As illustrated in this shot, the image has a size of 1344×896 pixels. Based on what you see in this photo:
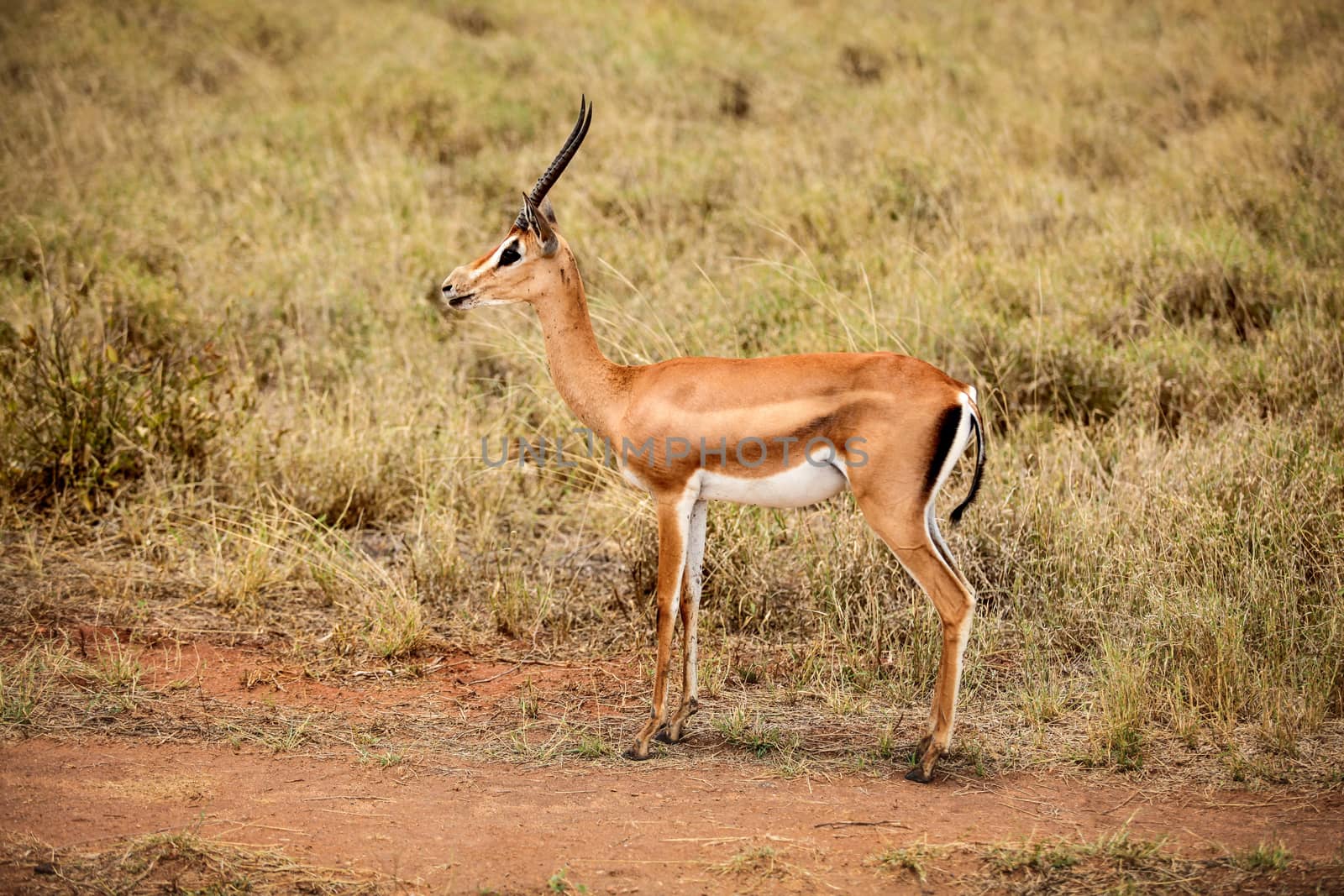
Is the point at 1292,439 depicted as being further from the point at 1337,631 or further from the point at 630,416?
the point at 630,416

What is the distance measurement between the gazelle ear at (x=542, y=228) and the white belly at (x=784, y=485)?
3.16ft

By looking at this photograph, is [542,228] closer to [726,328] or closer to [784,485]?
[784,485]

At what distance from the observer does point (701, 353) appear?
7.25 m

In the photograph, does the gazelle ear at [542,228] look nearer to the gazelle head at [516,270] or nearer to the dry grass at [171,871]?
the gazelle head at [516,270]

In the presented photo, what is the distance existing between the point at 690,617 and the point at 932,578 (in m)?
0.89

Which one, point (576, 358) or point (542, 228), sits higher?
point (542, 228)

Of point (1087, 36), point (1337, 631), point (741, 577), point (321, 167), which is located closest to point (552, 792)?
point (741, 577)

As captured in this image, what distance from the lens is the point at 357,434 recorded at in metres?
6.92

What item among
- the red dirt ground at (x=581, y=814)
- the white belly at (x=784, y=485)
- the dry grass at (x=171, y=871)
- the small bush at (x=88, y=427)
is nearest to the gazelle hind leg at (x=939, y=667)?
the red dirt ground at (x=581, y=814)

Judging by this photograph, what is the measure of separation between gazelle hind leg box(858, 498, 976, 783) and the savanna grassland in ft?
1.20

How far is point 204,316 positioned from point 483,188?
280 cm

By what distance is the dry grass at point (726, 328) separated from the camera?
209 inches

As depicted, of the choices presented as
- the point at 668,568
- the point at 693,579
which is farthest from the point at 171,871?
the point at 693,579

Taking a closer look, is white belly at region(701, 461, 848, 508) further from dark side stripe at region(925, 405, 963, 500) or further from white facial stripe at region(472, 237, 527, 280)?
white facial stripe at region(472, 237, 527, 280)
